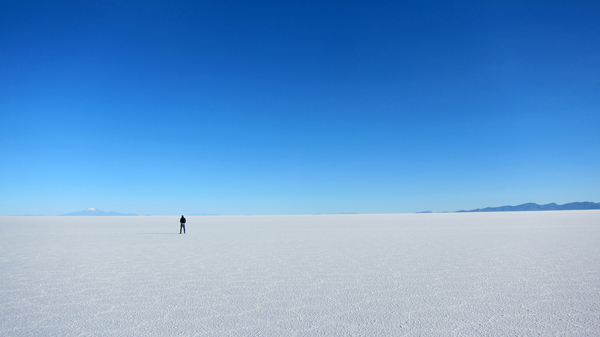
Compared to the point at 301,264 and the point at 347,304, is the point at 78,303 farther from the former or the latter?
the point at 301,264

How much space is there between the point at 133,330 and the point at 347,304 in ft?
8.57

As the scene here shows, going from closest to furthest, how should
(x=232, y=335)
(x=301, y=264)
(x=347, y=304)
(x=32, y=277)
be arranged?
(x=232, y=335), (x=347, y=304), (x=32, y=277), (x=301, y=264)

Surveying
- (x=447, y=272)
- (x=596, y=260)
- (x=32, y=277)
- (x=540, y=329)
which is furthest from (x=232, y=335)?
(x=596, y=260)

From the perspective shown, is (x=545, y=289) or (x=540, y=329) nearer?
(x=540, y=329)

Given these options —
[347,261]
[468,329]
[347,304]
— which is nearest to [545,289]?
[468,329]

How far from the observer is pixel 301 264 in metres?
7.25

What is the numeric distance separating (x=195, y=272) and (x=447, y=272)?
503cm

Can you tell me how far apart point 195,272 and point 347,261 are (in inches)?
137

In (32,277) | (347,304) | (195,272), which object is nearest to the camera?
(347,304)

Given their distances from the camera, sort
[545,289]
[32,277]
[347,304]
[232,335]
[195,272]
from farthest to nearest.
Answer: [195,272]
[32,277]
[545,289]
[347,304]
[232,335]

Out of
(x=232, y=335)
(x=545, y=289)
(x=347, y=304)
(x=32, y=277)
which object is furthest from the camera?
(x=32, y=277)

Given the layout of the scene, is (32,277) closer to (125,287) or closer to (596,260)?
(125,287)

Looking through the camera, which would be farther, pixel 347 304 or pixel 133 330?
pixel 347 304

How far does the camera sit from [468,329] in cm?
343
